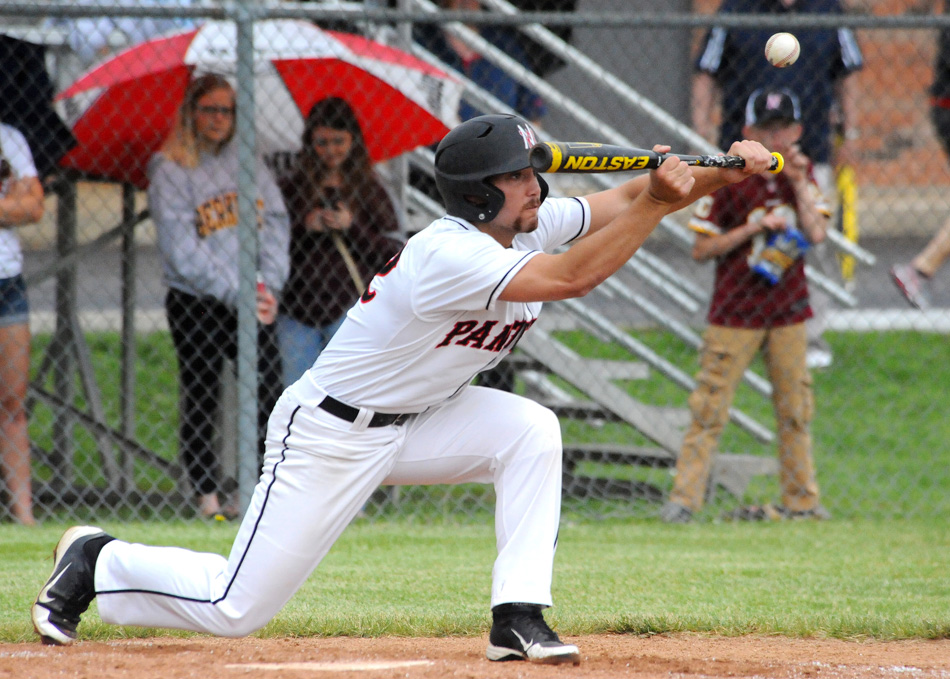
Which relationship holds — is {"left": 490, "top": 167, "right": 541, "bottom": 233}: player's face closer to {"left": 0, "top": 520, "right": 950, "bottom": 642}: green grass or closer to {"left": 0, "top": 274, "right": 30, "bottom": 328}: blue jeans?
{"left": 0, "top": 520, "right": 950, "bottom": 642}: green grass

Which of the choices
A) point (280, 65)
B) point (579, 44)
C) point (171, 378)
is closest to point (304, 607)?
point (280, 65)

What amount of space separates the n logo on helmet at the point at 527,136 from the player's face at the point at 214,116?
10.3 feet

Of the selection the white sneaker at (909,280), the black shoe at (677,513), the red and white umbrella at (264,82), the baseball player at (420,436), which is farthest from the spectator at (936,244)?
the baseball player at (420,436)

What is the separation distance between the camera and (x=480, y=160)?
3479 millimetres

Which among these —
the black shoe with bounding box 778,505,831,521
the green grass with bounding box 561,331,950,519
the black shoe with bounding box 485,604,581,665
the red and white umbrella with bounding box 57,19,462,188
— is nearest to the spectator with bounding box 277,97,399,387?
the red and white umbrella with bounding box 57,19,462,188

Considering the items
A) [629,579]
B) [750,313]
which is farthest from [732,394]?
[629,579]

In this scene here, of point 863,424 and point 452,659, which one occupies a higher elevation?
point 863,424

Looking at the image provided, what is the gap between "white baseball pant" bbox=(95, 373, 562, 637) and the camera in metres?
3.51

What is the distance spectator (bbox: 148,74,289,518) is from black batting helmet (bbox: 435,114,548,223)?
2796 mm

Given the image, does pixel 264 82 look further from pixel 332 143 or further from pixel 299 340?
pixel 299 340

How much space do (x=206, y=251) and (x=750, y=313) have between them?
9.10 feet

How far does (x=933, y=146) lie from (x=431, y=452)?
39.0ft

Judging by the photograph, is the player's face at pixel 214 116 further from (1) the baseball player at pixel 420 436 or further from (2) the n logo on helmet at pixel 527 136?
(2) the n logo on helmet at pixel 527 136

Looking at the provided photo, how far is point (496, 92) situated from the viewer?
24.5ft
